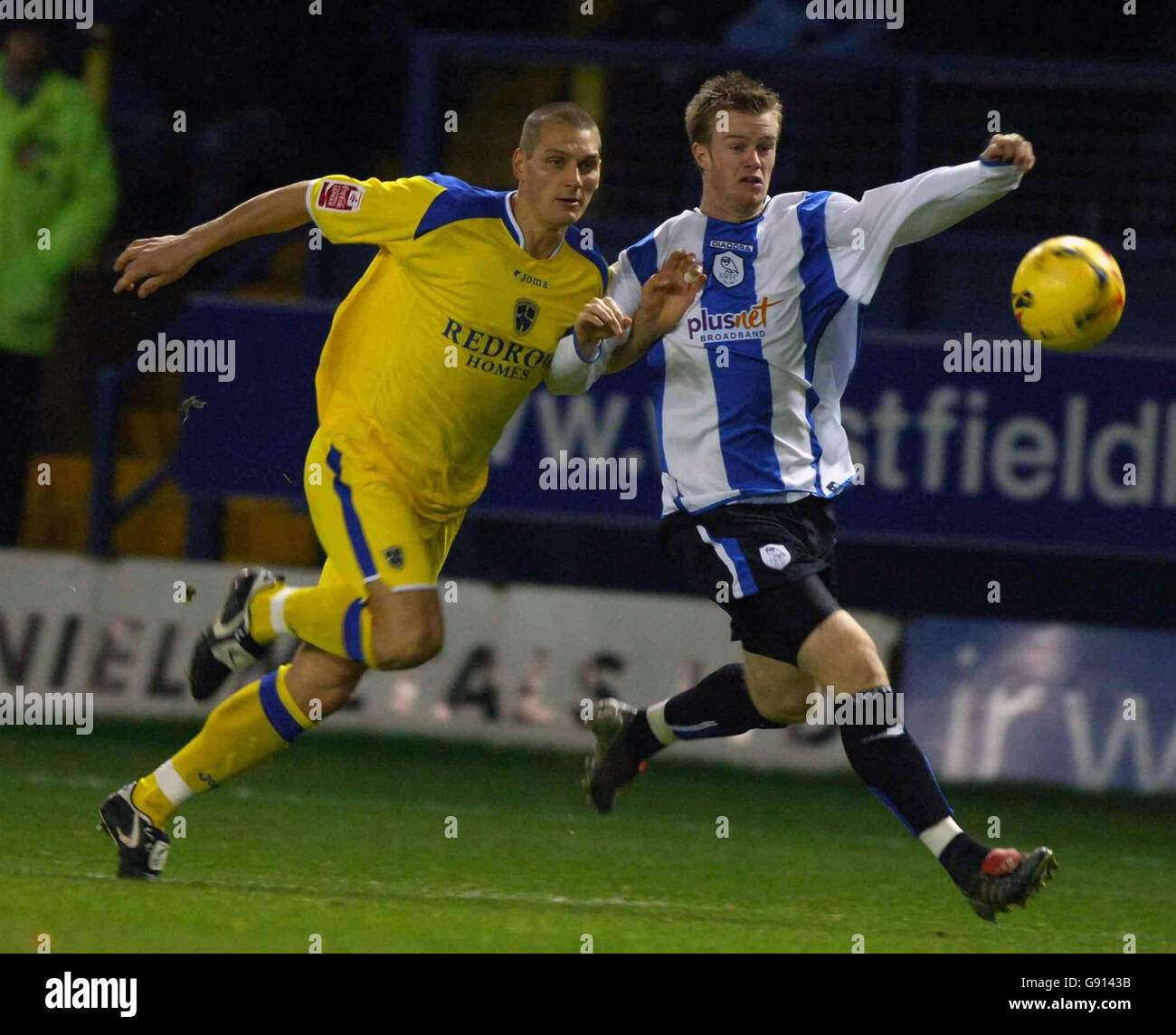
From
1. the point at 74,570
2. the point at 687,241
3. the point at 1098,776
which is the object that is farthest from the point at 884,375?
the point at 74,570

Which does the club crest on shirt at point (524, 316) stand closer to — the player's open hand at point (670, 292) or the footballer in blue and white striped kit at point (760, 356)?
the footballer in blue and white striped kit at point (760, 356)

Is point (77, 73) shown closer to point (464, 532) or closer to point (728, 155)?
point (464, 532)

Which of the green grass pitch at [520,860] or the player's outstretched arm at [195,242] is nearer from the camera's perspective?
the green grass pitch at [520,860]

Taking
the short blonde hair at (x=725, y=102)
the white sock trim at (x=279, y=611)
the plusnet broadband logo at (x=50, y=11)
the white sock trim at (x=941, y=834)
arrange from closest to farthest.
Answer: the white sock trim at (x=941, y=834)
the short blonde hair at (x=725, y=102)
the white sock trim at (x=279, y=611)
the plusnet broadband logo at (x=50, y=11)

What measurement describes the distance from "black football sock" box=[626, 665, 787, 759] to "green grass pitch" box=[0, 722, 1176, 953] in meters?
0.43

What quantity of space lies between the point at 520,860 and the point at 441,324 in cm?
193

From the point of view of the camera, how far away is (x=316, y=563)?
36.5ft

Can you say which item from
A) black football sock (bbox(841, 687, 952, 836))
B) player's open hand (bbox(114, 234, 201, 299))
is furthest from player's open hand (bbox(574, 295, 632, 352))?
black football sock (bbox(841, 687, 952, 836))

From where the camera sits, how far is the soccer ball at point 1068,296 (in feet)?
19.7

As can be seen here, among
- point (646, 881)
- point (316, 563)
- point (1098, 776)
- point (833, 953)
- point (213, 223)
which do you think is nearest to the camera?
point (833, 953)

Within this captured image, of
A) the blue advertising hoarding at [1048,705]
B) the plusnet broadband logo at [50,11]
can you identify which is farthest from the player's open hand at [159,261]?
Result: the plusnet broadband logo at [50,11]

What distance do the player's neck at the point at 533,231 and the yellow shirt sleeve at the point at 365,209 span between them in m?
0.25

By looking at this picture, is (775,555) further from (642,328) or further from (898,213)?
(898,213)

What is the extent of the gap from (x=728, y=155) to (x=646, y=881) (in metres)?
2.30
